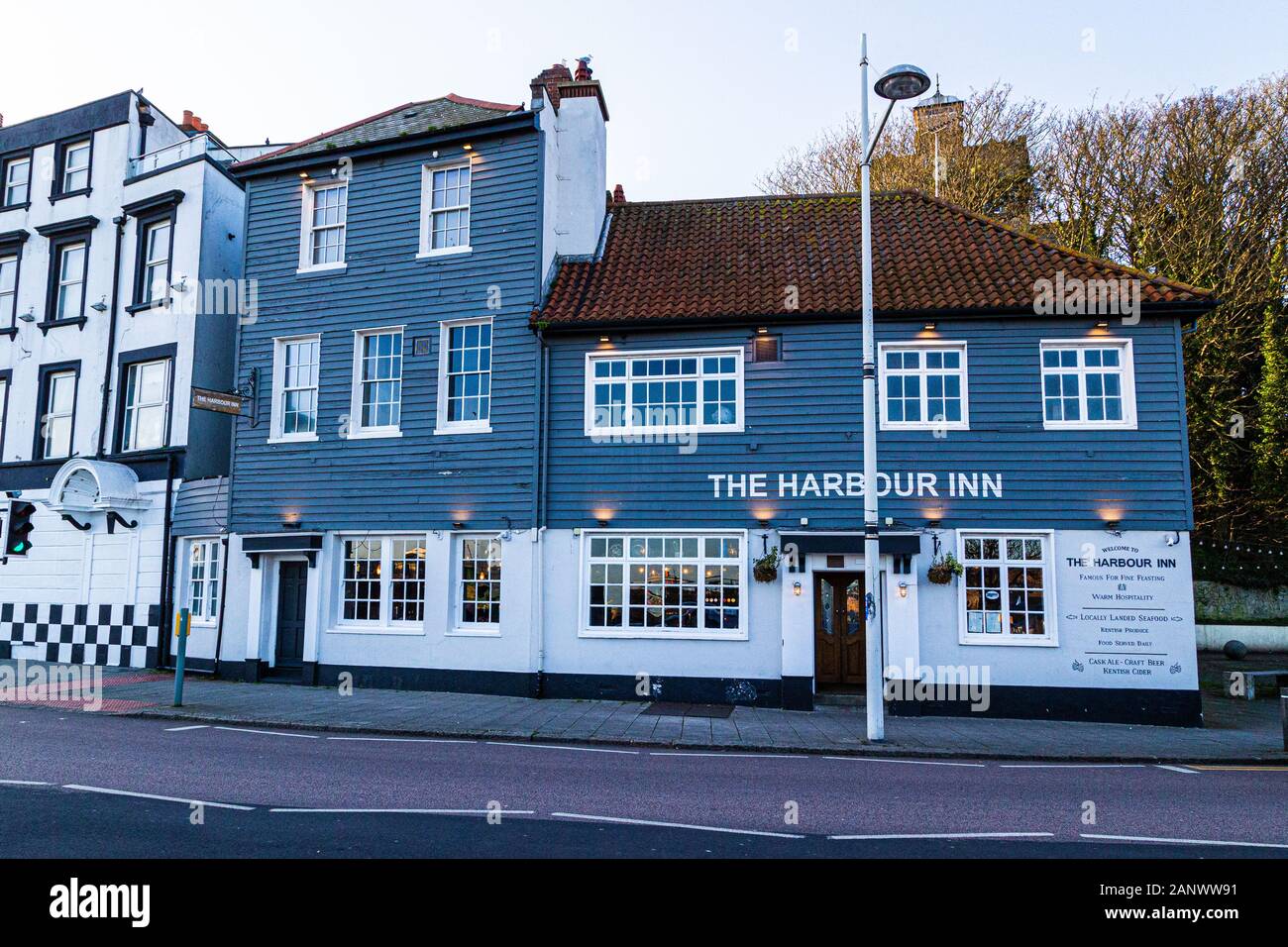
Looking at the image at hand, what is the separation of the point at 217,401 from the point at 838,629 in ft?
43.6

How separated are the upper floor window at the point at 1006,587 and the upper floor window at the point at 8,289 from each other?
24.4 metres

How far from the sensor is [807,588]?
1452 cm

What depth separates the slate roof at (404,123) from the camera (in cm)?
1766

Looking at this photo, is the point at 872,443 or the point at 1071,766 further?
the point at 872,443

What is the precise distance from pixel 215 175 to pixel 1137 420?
20.6m

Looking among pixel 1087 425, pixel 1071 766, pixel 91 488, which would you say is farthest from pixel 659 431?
pixel 91 488

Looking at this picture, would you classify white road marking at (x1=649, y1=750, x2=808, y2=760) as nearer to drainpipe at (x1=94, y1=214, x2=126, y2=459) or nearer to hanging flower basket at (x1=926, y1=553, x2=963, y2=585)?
hanging flower basket at (x1=926, y1=553, x2=963, y2=585)

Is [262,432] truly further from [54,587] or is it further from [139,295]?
[54,587]

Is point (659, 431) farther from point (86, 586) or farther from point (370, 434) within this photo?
point (86, 586)

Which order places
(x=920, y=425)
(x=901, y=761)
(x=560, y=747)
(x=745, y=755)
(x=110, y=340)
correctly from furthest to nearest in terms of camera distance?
(x=110, y=340) → (x=920, y=425) → (x=560, y=747) → (x=745, y=755) → (x=901, y=761)

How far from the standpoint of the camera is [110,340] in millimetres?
19938

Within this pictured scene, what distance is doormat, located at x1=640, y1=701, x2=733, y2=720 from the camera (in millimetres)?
13511

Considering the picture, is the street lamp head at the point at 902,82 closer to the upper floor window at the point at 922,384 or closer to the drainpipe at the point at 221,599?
the upper floor window at the point at 922,384

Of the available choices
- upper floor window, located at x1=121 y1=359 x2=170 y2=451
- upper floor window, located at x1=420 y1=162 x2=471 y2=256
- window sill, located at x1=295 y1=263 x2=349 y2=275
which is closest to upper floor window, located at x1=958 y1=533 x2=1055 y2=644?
upper floor window, located at x1=420 y1=162 x2=471 y2=256
